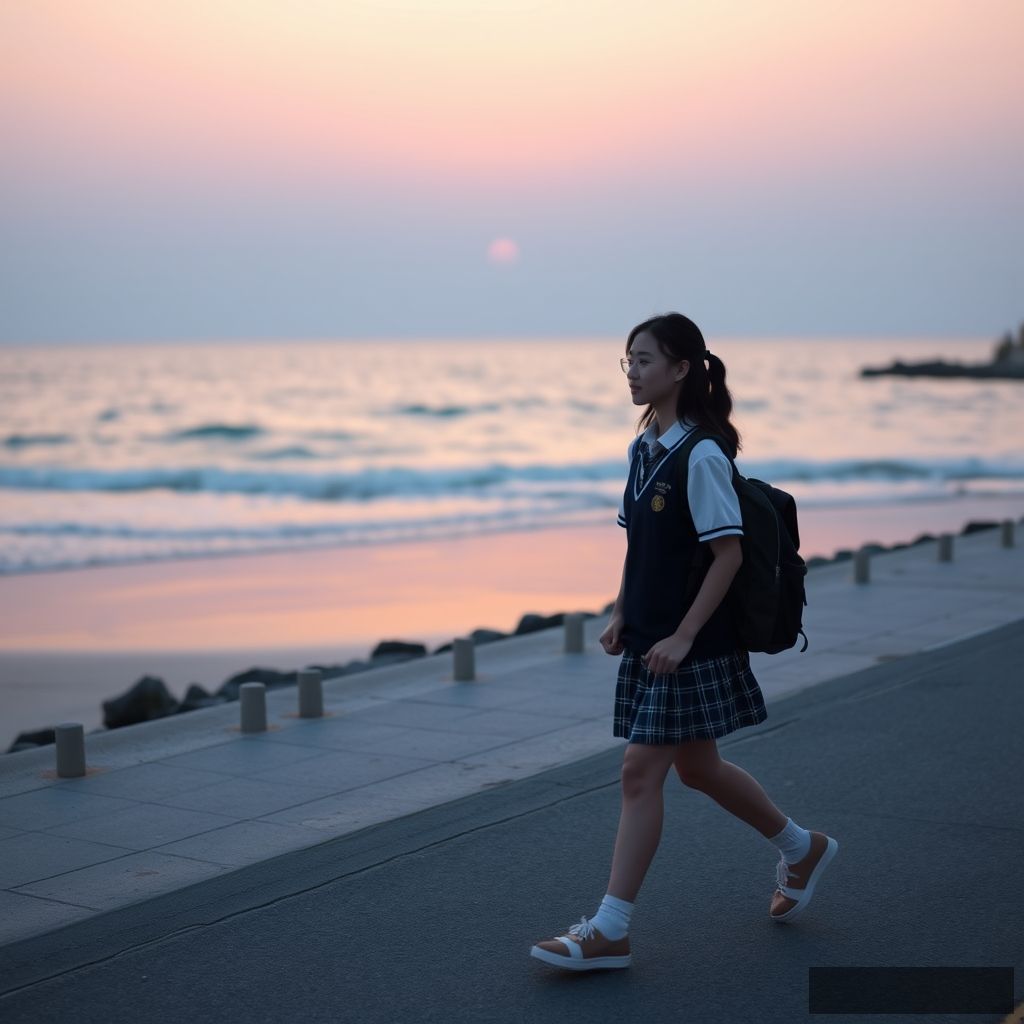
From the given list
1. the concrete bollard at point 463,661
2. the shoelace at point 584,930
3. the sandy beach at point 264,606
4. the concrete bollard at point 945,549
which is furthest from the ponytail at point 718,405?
the concrete bollard at point 945,549

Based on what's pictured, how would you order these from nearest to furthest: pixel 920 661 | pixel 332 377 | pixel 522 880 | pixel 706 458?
pixel 706 458 < pixel 522 880 < pixel 920 661 < pixel 332 377

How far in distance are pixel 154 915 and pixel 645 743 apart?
1.74 m

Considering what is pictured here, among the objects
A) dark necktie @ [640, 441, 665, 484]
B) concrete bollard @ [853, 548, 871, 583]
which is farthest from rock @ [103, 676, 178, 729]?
dark necktie @ [640, 441, 665, 484]

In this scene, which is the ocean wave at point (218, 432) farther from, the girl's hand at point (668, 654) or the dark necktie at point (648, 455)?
the girl's hand at point (668, 654)

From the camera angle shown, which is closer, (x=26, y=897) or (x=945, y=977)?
(x=945, y=977)

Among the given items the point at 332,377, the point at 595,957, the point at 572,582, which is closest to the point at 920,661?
the point at 595,957

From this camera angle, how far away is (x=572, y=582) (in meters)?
17.2

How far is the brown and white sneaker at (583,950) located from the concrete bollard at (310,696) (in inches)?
143

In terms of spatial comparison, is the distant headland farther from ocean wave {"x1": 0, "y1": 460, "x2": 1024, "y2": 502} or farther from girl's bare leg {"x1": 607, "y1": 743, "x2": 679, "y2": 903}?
girl's bare leg {"x1": 607, "y1": 743, "x2": 679, "y2": 903}

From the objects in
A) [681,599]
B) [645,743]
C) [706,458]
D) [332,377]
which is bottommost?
[645,743]

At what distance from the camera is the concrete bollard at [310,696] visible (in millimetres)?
7766

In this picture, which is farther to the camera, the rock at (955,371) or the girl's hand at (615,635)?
the rock at (955,371)

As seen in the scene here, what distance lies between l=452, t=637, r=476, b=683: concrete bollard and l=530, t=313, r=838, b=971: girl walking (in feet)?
14.1

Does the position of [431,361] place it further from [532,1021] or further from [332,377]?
[532,1021]
